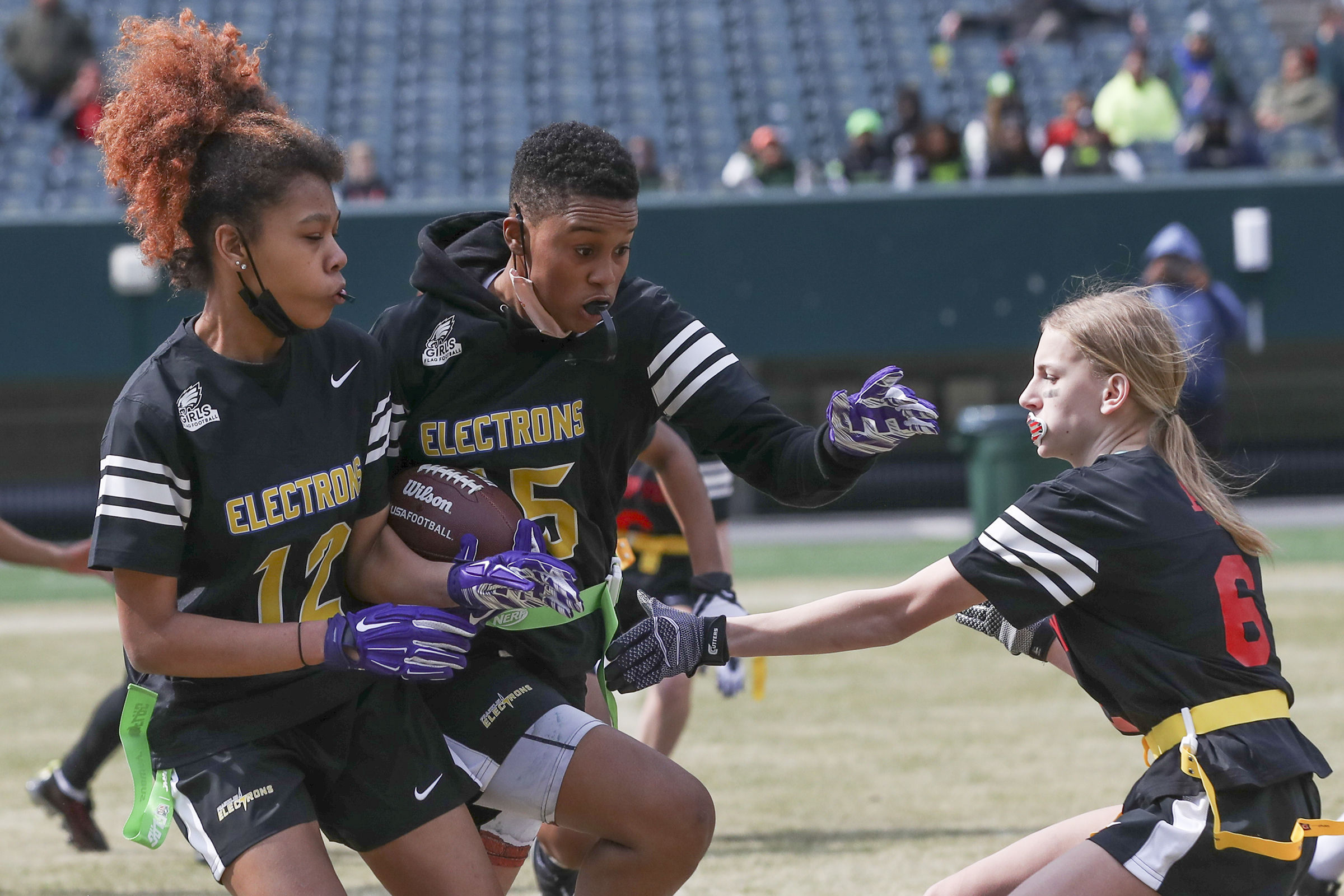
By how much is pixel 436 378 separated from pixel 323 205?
53cm

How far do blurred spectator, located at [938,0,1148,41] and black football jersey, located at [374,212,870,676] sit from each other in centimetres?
1565

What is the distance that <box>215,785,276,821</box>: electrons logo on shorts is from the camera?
293 centimetres

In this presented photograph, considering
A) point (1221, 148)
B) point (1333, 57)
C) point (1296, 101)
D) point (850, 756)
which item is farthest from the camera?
point (1333, 57)

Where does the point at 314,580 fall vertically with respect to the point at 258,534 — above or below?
below

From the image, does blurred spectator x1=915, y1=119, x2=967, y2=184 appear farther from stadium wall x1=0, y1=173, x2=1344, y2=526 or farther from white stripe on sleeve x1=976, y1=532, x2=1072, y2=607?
white stripe on sleeve x1=976, y1=532, x2=1072, y2=607

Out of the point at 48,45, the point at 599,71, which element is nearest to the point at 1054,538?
the point at 48,45

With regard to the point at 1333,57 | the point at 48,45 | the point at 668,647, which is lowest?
the point at 668,647

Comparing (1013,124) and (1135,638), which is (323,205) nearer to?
(1135,638)

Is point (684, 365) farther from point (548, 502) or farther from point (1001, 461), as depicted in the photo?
point (1001, 461)

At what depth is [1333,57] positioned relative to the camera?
16.3 metres

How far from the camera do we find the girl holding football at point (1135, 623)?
9.50 feet

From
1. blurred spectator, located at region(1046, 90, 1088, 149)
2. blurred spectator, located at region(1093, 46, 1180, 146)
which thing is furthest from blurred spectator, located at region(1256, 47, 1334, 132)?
blurred spectator, located at region(1046, 90, 1088, 149)

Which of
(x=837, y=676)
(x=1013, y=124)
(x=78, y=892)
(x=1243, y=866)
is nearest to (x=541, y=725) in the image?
(x=1243, y=866)

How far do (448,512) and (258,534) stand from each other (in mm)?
478
